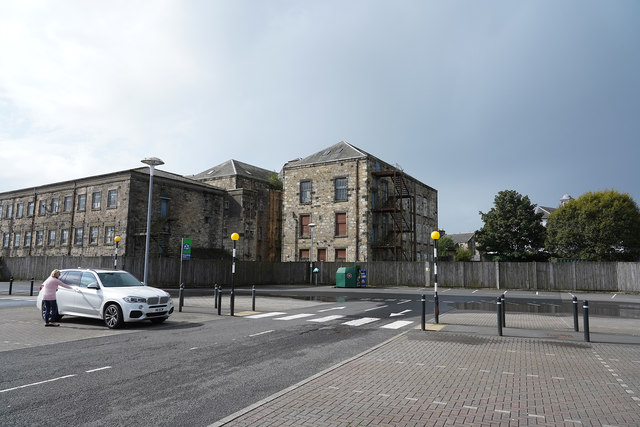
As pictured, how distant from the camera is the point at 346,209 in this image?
3878 centimetres

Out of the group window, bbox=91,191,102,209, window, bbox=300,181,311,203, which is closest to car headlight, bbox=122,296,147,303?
window, bbox=91,191,102,209

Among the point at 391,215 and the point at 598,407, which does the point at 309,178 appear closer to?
the point at 391,215

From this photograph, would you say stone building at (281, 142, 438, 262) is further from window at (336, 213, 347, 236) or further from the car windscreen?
the car windscreen

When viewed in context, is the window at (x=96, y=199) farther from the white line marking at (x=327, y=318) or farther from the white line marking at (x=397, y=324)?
the white line marking at (x=397, y=324)

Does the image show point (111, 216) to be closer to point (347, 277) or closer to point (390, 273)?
point (347, 277)

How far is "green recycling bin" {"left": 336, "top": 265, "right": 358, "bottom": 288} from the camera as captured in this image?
109ft

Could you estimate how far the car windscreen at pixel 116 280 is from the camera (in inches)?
462

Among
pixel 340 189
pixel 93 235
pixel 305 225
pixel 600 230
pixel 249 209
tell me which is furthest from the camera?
pixel 249 209

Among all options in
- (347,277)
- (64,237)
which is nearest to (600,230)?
(347,277)

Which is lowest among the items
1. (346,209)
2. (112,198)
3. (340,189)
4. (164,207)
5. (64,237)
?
(64,237)

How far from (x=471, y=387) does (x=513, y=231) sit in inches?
1536

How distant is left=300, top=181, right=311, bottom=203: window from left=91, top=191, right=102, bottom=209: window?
61.4 ft

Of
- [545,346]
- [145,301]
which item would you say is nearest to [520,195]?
[545,346]

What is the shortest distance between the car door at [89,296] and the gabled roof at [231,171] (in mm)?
33853
